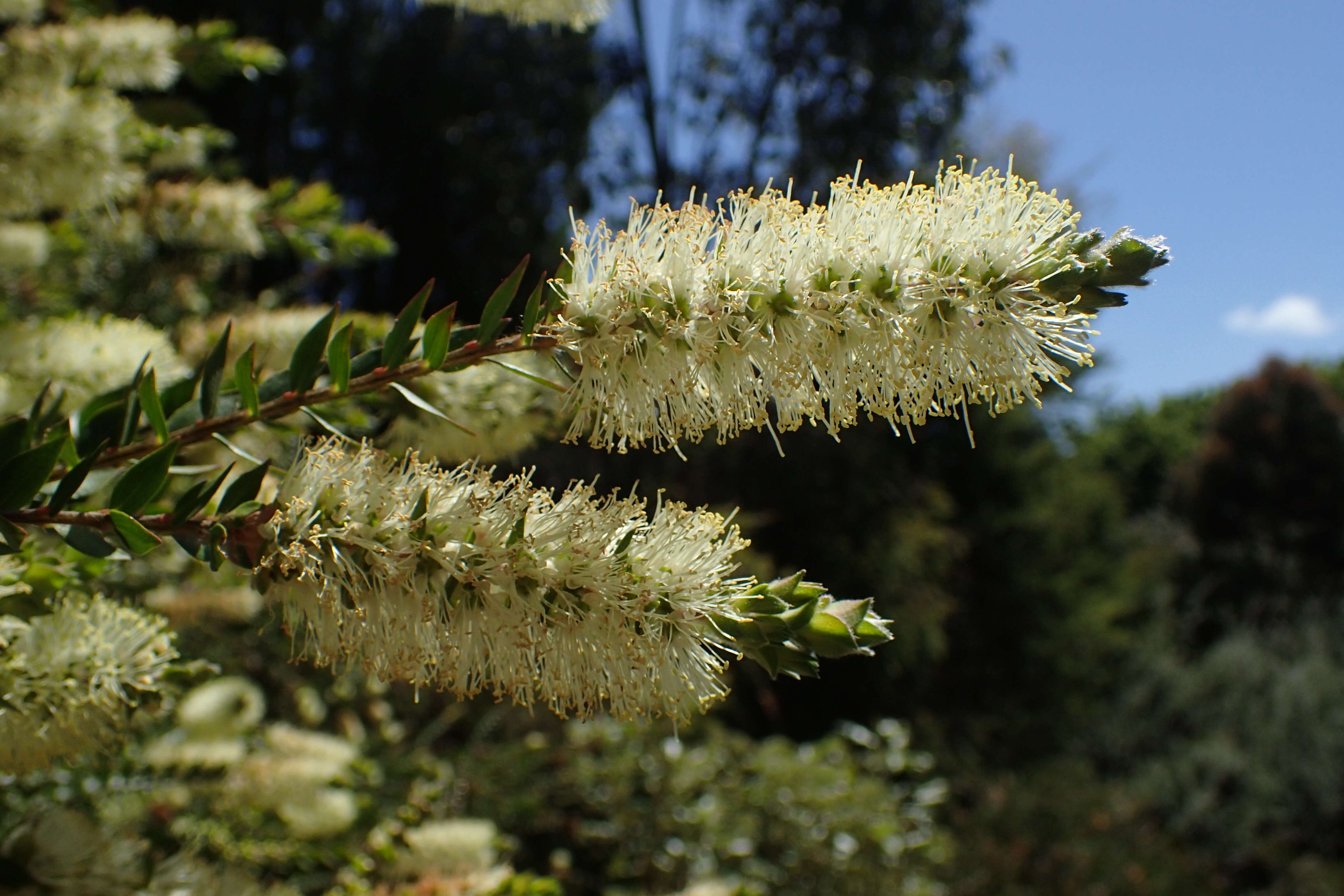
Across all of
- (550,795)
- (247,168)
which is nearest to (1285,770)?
(550,795)

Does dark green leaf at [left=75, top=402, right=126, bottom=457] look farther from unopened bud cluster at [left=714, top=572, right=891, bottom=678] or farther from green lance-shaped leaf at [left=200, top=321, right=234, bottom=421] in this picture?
unopened bud cluster at [left=714, top=572, right=891, bottom=678]

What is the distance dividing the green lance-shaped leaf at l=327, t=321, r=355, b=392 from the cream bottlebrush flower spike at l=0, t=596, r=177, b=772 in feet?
1.12

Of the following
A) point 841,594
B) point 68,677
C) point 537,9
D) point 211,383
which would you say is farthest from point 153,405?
point 841,594

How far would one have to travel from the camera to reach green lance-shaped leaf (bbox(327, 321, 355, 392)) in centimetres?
84

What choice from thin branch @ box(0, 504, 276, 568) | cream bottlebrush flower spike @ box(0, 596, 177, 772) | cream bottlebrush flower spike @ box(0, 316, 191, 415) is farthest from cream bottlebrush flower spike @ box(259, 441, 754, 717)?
cream bottlebrush flower spike @ box(0, 316, 191, 415)

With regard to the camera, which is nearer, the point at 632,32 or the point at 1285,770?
the point at 1285,770

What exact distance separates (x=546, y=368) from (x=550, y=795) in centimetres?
305

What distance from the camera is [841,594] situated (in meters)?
6.82

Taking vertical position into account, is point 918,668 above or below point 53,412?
below

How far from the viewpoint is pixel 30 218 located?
80.2 inches

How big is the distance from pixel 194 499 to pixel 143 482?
0.04m

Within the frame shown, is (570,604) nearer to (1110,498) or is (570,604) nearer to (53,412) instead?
(53,412)

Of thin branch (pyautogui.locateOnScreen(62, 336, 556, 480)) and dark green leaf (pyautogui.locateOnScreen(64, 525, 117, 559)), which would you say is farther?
thin branch (pyautogui.locateOnScreen(62, 336, 556, 480))

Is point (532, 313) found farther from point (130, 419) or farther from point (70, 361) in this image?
point (70, 361)
